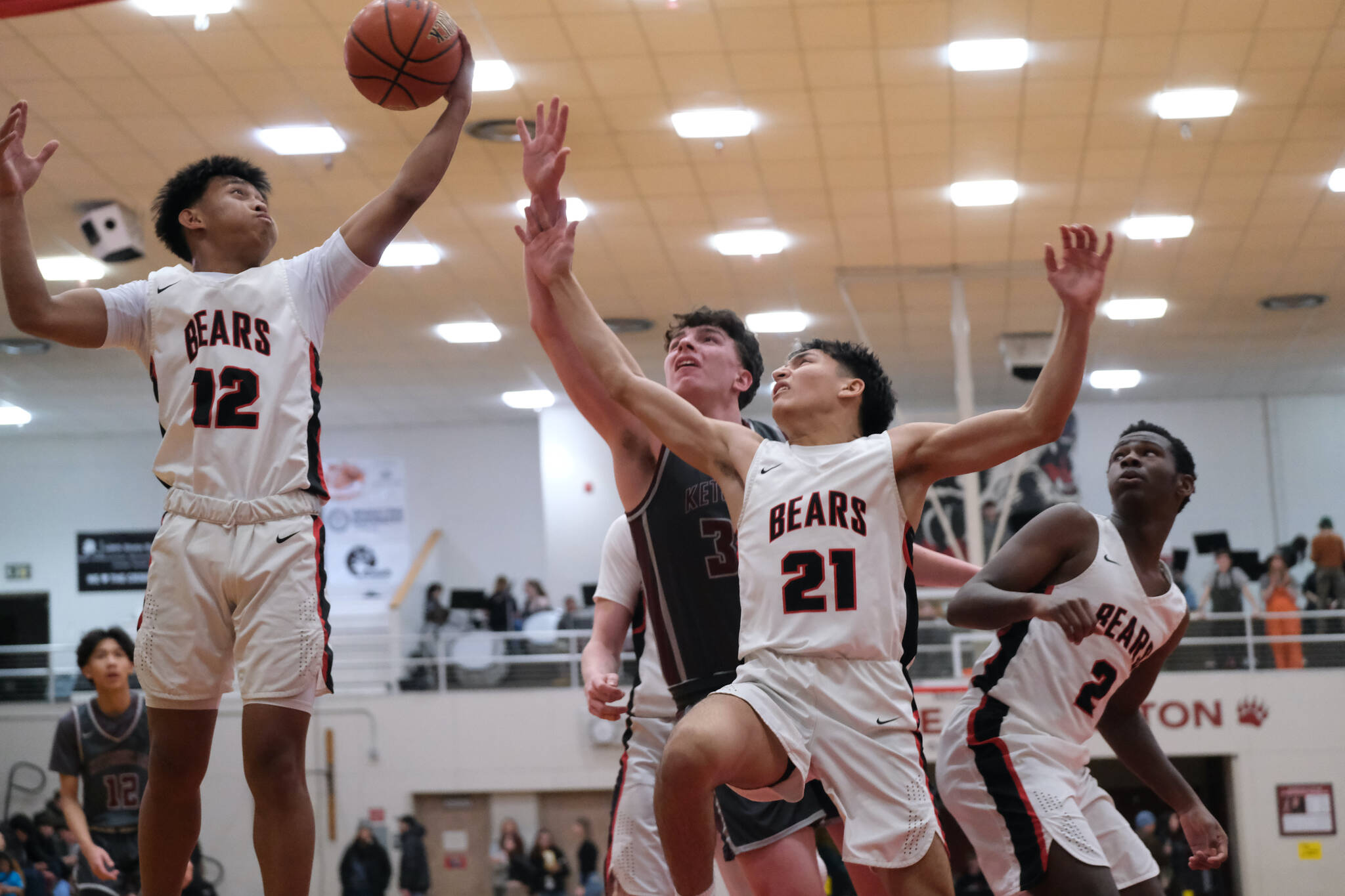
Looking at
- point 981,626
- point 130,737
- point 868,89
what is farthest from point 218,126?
point 981,626

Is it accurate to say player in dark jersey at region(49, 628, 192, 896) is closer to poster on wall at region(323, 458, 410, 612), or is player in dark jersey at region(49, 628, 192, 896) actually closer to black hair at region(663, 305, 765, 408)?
black hair at region(663, 305, 765, 408)

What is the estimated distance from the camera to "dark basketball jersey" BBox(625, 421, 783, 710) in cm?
402

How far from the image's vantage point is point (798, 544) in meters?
3.38

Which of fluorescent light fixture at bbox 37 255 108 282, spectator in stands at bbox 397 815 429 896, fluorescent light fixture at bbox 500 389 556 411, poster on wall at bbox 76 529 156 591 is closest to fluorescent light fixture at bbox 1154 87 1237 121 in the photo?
fluorescent light fixture at bbox 37 255 108 282

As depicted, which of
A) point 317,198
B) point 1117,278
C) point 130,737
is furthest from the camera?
point 1117,278

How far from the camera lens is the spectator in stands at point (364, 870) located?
53.4ft

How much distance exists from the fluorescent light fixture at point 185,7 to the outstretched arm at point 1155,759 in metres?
8.19

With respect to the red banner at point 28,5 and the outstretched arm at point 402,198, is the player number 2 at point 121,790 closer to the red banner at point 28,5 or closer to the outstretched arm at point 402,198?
the red banner at point 28,5

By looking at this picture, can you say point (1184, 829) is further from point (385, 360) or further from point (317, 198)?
point (385, 360)

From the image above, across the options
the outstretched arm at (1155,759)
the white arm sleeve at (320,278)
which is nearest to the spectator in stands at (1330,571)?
the outstretched arm at (1155,759)

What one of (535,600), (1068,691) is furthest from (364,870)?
(1068,691)

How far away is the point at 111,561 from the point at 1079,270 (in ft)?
81.1

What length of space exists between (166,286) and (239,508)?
68 centimetres

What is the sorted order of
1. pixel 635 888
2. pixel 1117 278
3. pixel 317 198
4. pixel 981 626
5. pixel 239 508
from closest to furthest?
pixel 239 508 → pixel 981 626 → pixel 635 888 → pixel 317 198 → pixel 1117 278
